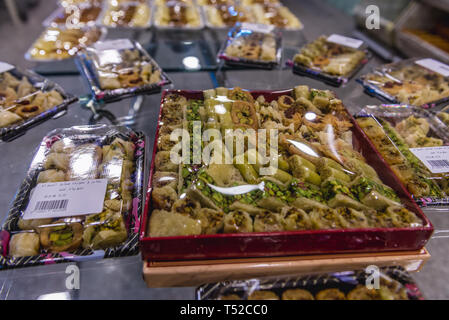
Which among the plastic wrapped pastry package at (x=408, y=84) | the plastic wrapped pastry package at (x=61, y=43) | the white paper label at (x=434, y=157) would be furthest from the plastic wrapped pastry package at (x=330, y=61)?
the plastic wrapped pastry package at (x=61, y=43)

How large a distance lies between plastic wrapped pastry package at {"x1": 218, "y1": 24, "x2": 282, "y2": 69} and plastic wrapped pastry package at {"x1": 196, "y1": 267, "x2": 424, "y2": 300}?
2262 millimetres

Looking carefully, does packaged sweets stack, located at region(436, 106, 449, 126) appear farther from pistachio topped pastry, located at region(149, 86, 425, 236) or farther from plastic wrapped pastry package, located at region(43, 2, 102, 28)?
plastic wrapped pastry package, located at region(43, 2, 102, 28)

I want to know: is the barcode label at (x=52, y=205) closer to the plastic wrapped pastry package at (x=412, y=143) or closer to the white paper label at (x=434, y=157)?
the plastic wrapped pastry package at (x=412, y=143)

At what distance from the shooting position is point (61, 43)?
3.22 metres

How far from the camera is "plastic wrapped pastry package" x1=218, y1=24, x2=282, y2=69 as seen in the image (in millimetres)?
2971

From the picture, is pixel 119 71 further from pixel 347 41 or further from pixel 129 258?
pixel 347 41

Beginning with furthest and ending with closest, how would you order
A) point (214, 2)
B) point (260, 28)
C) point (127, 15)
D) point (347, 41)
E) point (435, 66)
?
point (214, 2), point (127, 15), point (260, 28), point (347, 41), point (435, 66)

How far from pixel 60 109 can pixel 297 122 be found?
6.02 ft

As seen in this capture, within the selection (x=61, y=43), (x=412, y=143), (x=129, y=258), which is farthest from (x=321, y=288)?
(x=61, y=43)

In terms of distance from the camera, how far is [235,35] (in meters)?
→ 3.35

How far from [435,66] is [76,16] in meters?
4.33

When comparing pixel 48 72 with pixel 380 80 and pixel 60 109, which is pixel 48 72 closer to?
pixel 60 109

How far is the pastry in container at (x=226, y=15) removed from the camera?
384 centimetres

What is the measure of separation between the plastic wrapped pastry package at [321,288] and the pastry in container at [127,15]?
→ 133 inches
